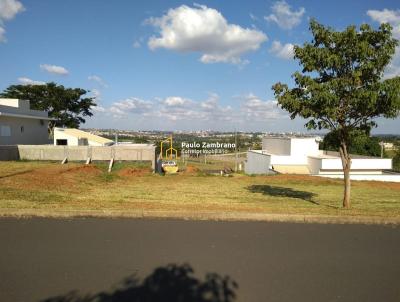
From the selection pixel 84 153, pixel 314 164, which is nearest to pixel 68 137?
pixel 84 153

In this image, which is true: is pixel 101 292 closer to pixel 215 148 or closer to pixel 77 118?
pixel 77 118

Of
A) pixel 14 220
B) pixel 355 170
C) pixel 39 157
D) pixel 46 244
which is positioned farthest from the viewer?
pixel 355 170

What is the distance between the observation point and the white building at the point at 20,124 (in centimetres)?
2917

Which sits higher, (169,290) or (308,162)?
(169,290)

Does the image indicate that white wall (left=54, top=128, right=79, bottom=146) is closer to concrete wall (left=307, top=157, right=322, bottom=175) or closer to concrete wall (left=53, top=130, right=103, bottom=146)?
concrete wall (left=53, top=130, right=103, bottom=146)

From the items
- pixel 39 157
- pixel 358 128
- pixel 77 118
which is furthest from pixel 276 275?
pixel 77 118

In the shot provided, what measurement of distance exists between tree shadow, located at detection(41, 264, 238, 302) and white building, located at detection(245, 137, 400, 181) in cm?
3307

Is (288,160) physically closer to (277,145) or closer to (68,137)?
(277,145)

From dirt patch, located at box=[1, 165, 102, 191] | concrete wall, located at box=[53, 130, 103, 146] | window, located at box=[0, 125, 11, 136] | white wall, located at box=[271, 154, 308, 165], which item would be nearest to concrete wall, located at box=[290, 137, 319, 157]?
white wall, located at box=[271, 154, 308, 165]

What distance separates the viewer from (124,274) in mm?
4699

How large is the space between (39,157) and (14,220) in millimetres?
17894

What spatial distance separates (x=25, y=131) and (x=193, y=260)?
32409mm

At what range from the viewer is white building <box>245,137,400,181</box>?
36.0 meters

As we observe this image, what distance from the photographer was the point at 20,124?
3209 cm
